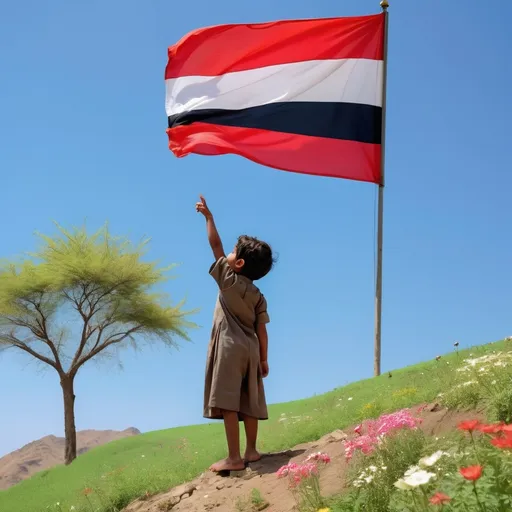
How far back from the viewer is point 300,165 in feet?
35.6

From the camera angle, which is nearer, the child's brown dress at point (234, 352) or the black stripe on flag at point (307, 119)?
the child's brown dress at point (234, 352)

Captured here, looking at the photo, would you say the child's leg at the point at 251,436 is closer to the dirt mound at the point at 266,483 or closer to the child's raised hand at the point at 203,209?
the dirt mound at the point at 266,483

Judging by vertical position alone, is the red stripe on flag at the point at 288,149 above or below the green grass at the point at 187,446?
above

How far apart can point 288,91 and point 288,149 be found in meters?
1.20

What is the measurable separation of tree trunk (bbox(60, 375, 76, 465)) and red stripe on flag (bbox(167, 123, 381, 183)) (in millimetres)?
10061

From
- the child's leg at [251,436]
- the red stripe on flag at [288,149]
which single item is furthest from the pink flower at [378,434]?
the red stripe on flag at [288,149]

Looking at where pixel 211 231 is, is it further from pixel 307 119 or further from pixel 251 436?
pixel 307 119

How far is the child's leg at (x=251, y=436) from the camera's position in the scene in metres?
6.39

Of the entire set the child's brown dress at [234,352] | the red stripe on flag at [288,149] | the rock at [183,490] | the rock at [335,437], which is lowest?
the rock at [183,490]

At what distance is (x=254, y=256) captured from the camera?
21.1ft

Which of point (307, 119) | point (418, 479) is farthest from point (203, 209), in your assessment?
point (307, 119)

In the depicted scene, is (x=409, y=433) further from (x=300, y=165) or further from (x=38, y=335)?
(x=38, y=335)

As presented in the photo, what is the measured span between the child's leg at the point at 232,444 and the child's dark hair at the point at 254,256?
131 centimetres

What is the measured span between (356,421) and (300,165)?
466 cm
